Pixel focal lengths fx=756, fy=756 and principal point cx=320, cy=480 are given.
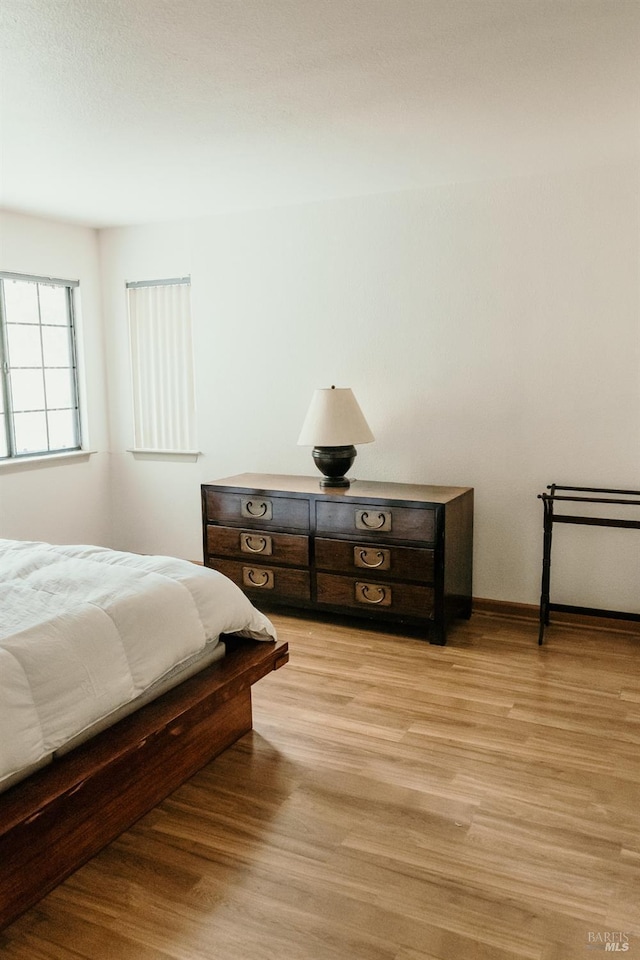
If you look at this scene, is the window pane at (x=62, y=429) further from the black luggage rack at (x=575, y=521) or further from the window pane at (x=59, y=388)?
the black luggage rack at (x=575, y=521)

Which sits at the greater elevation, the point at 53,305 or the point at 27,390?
the point at 53,305

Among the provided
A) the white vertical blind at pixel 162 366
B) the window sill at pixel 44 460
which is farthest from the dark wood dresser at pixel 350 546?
the window sill at pixel 44 460

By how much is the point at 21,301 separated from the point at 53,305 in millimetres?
269

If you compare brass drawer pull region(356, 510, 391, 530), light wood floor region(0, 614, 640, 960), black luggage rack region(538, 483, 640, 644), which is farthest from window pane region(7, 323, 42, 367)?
black luggage rack region(538, 483, 640, 644)

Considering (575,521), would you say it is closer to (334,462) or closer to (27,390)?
(334,462)

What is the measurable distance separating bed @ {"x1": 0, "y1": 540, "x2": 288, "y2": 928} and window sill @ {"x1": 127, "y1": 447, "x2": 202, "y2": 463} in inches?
84.3

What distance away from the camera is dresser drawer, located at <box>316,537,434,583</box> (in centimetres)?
370

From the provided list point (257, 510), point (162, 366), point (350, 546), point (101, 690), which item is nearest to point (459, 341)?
point (350, 546)

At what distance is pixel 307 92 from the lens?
105 inches

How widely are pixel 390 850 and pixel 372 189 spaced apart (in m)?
3.28

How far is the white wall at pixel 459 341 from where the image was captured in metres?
3.74

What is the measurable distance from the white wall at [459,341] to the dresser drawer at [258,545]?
667 mm

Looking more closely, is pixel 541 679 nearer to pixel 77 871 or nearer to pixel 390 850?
pixel 390 850

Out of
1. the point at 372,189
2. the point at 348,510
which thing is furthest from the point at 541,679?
the point at 372,189
